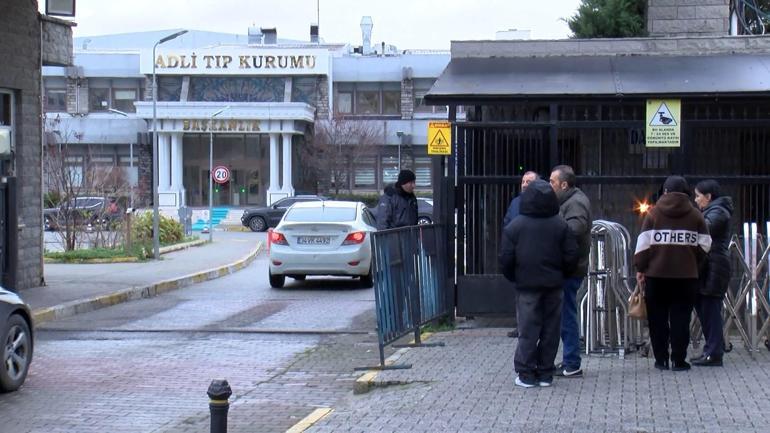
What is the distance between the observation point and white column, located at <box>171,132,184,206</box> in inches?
2269

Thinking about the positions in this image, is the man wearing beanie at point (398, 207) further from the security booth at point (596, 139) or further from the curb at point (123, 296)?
the curb at point (123, 296)

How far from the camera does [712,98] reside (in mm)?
11992

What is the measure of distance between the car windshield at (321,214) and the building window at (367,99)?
134ft

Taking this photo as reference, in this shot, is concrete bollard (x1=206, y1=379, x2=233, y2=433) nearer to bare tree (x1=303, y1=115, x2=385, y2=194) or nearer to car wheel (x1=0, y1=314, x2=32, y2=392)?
car wheel (x1=0, y1=314, x2=32, y2=392)

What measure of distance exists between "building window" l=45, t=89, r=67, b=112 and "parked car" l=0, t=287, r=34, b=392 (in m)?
53.6

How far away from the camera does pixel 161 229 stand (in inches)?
1248

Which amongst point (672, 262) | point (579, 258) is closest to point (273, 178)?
point (672, 262)

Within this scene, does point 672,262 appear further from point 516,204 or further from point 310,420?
point 310,420

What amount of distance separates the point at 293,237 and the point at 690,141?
8377mm

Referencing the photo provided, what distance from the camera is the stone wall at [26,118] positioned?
55.7 ft

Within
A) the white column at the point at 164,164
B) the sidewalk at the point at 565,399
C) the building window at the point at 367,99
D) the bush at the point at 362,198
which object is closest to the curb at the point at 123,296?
the sidewalk at the point at 565,399

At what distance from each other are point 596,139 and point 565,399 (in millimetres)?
5265

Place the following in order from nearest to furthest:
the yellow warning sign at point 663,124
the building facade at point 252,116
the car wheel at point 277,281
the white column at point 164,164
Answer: the yellow warning sign at point 663,124
the car wheel at point 277,281
the building facade at point 252,116
the white column at point 164,164

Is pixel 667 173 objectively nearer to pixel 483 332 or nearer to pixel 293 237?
pixel 483 332
